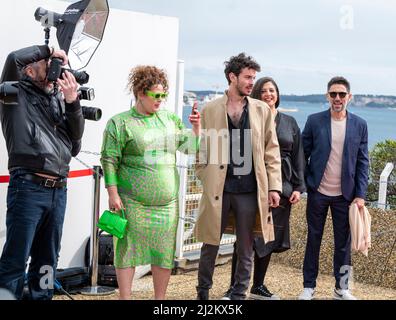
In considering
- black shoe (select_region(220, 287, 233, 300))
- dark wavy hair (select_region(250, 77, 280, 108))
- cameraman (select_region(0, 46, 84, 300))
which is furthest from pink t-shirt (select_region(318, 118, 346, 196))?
cameraman (select_region(0, 46, 84, 300))

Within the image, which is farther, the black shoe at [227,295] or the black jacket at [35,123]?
the black shoe at [227,295]

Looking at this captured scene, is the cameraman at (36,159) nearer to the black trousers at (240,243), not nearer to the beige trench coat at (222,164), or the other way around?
the beige trench coat at (222,164)

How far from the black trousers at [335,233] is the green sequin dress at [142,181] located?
1.47 meters

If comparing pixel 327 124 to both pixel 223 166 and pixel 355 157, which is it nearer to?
pixel 355 157

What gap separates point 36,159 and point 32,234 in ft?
1.48

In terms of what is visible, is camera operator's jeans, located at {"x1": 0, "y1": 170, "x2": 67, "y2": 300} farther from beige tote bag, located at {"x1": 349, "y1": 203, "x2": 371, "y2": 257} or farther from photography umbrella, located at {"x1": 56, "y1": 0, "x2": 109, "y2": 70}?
beige tote bag, located at {"x1": 349, "y1": 203, "x2": 371, "y2": 257}

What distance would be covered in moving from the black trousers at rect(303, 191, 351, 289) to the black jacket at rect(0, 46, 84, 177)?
7.19ft

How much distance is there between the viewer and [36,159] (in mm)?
4395

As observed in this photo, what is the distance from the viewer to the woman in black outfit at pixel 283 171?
5.79 metres

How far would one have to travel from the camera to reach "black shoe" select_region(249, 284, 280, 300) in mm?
5945

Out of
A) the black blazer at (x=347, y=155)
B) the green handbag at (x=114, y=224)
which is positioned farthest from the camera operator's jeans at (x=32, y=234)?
the black blazer at (x=347, y=155)

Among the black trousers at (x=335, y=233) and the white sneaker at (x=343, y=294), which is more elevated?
the black trousers at (x=335, y=233)

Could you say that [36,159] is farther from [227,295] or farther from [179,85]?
[179,85]
